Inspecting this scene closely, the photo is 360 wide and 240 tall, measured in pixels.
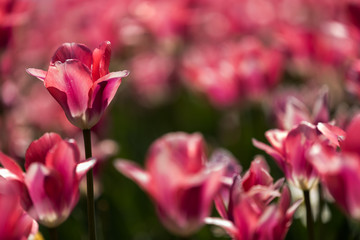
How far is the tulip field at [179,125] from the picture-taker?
604mm

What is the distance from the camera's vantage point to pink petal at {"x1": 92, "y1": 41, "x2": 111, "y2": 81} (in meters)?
0.64

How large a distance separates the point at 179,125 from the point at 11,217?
131cm

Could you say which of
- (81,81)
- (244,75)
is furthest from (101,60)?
(244,75)

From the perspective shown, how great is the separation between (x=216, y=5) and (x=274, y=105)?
52.4 inches

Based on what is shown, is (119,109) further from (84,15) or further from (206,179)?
(206,179)

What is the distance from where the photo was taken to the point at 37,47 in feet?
7.64

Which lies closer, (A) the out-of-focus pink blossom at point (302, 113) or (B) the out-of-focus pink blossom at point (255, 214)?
(B) the out-of-focus pink blossom at point (255, 214)

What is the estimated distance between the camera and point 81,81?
25.4 inches

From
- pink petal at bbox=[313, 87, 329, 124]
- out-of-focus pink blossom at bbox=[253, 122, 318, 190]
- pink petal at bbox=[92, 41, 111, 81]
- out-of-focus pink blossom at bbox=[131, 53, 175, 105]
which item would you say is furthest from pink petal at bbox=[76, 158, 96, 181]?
out-of-focus pink blossom at bbox=[131, 53, 175, 105]

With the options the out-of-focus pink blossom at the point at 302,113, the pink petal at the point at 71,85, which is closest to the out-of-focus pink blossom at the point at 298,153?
the out-of-focus pink blossom at the point at 302,113

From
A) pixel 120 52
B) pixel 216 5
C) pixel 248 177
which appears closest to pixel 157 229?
pixel 248 177

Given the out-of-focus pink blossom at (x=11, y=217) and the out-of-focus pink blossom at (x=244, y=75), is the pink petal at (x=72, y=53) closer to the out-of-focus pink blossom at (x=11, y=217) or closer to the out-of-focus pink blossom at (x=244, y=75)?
the out-of-focus pink blossom at (x=11, y=217)

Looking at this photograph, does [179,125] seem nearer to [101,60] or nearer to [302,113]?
[302,113]

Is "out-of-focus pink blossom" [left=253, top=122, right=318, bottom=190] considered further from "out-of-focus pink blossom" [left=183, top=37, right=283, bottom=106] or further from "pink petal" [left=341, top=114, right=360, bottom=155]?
"out-of-focus pink blossom" [left=183, top=37, right=283, bottom=106]
